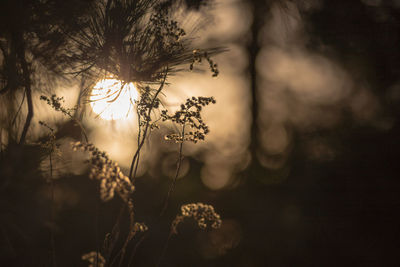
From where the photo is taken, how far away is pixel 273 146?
3.44 meters

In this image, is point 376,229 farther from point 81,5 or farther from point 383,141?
point 81,5

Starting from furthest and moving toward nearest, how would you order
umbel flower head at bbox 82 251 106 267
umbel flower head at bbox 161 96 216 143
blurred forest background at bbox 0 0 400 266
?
blurred forest background at bbox 0 0 400 266 → umbel flower head at bbox 161 96 216 143 → umbel flower head at bbox 82 251 106 267

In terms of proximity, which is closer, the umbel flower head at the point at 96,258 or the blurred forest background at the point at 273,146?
the umbel flower head at the point at 96,258

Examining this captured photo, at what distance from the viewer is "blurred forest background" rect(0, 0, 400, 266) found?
4.19ft

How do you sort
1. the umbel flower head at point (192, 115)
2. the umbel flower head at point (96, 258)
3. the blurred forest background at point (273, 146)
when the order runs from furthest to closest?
the blurred forest background at point (273, 146) → the umbel flower head at point (192, 115) → the umbel flower head at point (96, 258)

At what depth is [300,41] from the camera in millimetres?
2982

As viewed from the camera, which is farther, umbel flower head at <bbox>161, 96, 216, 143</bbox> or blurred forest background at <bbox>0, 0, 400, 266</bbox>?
blurred forest background at <bbox>0, 0, 400, 266</bbox>

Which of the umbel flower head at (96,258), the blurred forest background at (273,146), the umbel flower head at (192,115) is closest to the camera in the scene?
the umbel flower head at (96,258)

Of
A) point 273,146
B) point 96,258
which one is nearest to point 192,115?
point 96,258

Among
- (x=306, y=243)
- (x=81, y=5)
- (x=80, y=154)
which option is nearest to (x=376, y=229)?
(x=306, y=243)

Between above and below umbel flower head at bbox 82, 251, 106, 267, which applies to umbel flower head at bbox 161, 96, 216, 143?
above

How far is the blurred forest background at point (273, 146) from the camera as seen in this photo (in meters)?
1.28

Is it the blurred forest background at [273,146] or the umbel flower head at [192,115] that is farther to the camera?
the blurred forest background at [273,146]

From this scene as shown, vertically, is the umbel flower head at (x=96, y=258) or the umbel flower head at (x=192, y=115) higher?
the umbel flower head at (x=192, y=115)
